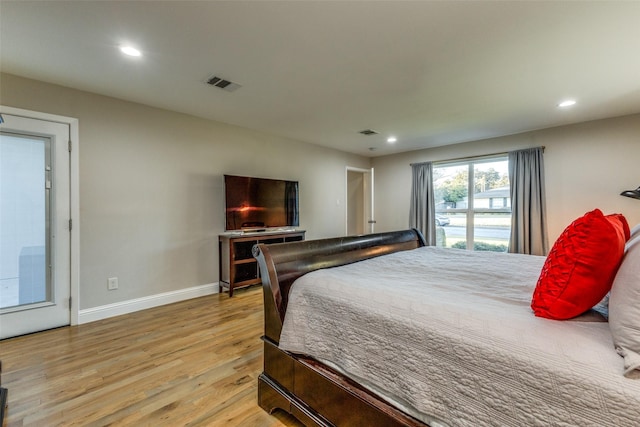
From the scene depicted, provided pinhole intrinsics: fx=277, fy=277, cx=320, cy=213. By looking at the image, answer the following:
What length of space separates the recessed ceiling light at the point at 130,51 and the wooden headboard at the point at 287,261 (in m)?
1.81

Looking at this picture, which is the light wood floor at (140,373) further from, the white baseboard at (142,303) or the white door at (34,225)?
the white door at (34,225)

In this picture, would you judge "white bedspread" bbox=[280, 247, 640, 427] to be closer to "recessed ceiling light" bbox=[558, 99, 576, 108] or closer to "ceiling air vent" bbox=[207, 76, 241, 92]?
"ceiling air vent" bbox=[207, 76, 241, 92]

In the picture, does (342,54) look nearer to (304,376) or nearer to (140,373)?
(304,376)

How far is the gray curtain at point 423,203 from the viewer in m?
5.25

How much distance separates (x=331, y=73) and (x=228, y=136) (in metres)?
2.07

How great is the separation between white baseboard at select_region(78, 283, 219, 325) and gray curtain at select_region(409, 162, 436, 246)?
12.4ft

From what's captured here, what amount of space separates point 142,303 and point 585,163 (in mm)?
5986

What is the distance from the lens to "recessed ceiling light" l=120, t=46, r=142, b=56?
81.6 inches

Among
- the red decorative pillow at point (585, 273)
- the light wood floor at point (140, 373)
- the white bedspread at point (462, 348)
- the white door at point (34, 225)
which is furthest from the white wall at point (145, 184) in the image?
the red decorative pillow at point (585, 273)

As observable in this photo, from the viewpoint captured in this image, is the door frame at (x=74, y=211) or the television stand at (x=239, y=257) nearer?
the door frame at (x=74, y=211)

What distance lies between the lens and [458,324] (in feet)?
3.17

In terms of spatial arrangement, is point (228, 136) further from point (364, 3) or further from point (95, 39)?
point (364, 3)

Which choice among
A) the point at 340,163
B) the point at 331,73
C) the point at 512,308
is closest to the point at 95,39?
the point at 331,73

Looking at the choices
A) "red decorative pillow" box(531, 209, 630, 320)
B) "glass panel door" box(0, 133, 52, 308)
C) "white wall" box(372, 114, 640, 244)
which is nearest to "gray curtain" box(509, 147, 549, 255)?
"white wall" box(372, 114, 640, 244)
